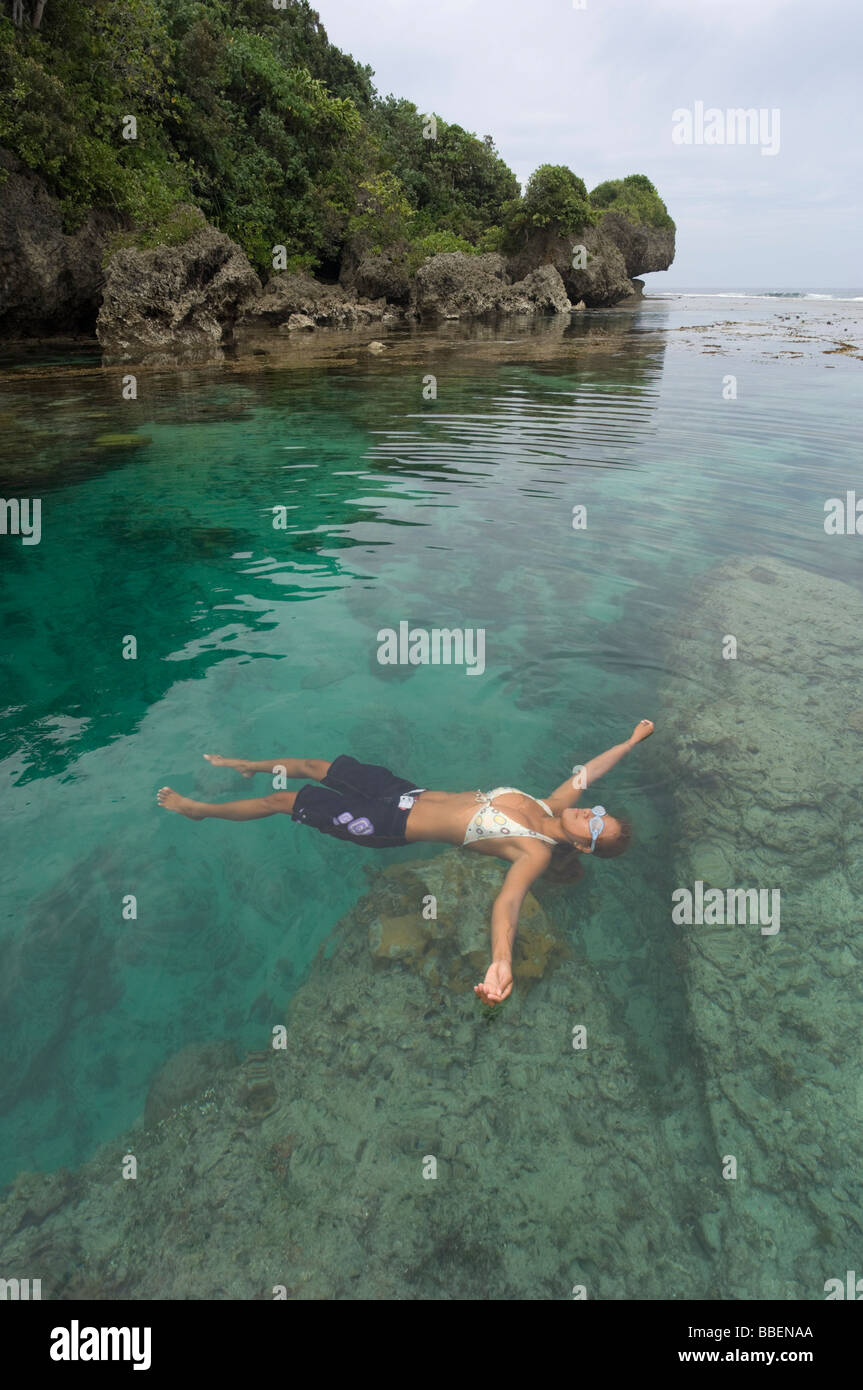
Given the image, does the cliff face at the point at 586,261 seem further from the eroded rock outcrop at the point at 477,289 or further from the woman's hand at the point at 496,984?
the woman's hand at the point at 496,984

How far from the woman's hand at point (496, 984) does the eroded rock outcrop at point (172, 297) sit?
2924cm

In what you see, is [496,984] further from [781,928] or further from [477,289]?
[477,289]

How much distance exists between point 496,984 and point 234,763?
3.03 meters

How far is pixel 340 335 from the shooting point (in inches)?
1478

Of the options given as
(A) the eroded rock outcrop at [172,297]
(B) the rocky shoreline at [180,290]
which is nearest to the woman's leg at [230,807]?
(B) the rocky shoreline at [180,290]

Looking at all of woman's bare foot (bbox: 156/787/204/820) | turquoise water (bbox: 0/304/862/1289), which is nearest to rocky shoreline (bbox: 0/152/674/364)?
turquoise water (bbox: 0/304/862/1289)

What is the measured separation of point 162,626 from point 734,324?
56720mm

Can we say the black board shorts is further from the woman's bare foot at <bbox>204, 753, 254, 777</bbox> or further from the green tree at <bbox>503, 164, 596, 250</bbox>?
the green tree at <bbox>503, 164, 596, 250</bbox>

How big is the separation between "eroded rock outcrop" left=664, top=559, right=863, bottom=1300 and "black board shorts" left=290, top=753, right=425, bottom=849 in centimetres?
209

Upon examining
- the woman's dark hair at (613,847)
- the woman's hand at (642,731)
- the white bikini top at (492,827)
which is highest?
the woman's hand at (642,731)

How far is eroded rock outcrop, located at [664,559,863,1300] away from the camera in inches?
131

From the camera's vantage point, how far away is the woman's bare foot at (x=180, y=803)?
5.56 m
